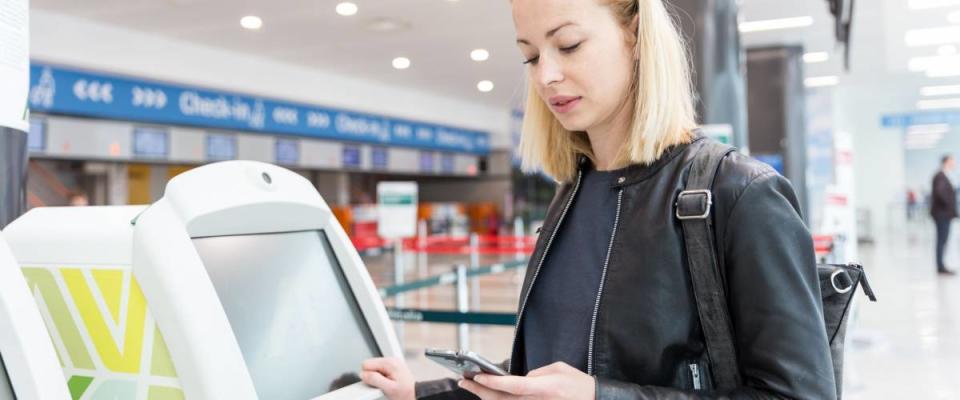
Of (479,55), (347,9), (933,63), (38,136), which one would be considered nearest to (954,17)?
(933,63)

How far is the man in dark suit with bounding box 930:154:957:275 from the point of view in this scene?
11.0 m

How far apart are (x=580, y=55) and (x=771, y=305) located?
1.45ft

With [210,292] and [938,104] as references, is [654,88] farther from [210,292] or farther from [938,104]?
[938,104]

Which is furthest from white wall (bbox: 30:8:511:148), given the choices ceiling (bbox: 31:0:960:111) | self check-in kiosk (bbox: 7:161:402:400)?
self check-in kiosk (bbox: 7:161:402:400)

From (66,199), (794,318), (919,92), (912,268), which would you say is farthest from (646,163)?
(919,92)

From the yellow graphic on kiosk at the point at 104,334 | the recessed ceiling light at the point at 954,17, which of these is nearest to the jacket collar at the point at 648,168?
the yellow graphic on kiosk at the point at 104,334

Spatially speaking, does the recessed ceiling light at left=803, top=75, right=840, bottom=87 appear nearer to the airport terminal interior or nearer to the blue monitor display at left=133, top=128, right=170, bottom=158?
the airport terminal interior

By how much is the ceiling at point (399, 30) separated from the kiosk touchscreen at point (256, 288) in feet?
16.4

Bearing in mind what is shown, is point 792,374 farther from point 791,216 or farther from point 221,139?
point 221,139

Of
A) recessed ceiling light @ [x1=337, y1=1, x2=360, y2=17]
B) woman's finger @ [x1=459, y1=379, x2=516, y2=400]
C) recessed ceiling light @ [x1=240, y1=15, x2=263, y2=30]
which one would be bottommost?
woman's finger @ [x1=459, y1=379, x2=516, y2=400]

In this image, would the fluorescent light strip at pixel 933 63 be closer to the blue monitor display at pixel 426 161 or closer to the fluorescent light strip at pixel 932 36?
the fluorescent light strip at pixel 932 36

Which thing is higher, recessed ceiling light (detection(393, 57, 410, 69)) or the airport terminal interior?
recessed ceiling light (detection(393, 57, 410, 69))

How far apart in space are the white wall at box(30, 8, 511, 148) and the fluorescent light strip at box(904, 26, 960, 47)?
7.80 meters

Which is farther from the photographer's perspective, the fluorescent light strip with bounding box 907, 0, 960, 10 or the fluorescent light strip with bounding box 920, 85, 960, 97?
the fluorescent light strip with bounding box 920, 85, 960, 97
